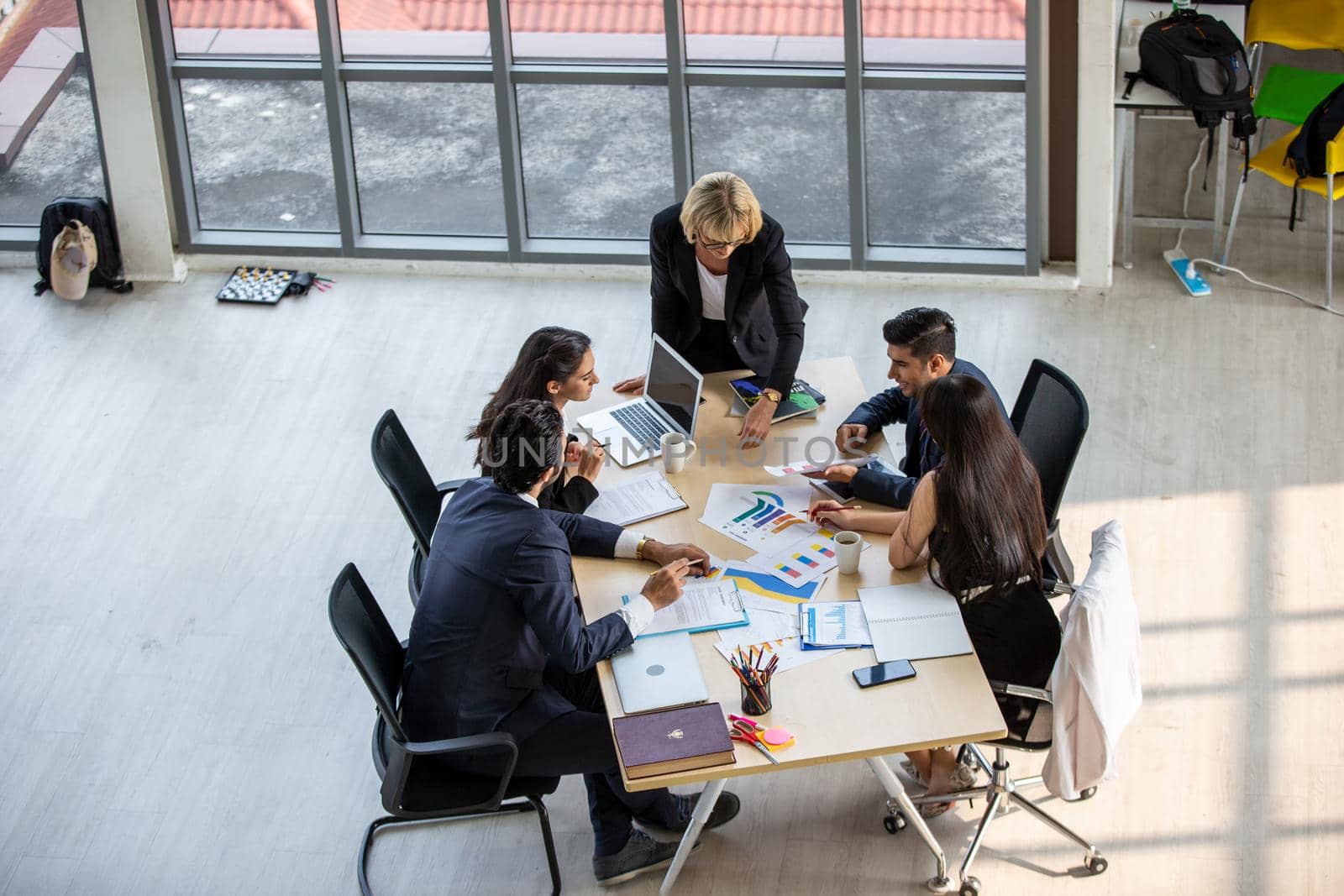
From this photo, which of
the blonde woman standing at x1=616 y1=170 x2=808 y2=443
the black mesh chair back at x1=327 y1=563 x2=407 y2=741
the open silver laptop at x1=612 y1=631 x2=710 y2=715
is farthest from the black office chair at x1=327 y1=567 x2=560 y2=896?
the blonde woman standing at x1=616 y1=170 x2=808 y2=443

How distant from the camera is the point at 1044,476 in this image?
4.74 metres

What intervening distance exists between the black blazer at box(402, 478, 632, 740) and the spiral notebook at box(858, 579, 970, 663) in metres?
0.70

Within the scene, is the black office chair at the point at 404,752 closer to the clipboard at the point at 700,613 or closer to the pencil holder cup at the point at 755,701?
the clipboard at the point at 700,613

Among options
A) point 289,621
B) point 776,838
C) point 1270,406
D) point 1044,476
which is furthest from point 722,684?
point 1270,406

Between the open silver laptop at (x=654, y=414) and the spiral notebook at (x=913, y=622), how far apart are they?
1049mm

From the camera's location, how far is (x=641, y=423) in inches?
204

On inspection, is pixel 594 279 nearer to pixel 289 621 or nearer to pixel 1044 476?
pixel 289 621

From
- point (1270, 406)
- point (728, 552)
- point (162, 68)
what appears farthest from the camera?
point (162, 68)

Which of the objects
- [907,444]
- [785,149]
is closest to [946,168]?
[785,149]

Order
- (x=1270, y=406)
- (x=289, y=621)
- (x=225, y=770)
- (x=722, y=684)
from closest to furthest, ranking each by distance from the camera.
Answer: (x=722, y=684) → (x=225, y=770) → (x=289, y=621) → (x=1270, y=406)

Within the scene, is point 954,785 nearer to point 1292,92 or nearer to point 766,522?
point 766,522

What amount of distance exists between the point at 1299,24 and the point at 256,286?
5.58 m

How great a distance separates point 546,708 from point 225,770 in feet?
4.79

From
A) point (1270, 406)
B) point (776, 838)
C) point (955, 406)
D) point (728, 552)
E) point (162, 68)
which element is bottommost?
point (776, 838)
